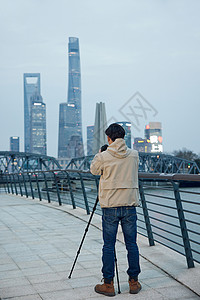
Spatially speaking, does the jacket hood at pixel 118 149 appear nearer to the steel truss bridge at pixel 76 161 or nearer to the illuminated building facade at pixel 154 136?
the steel truss bridge at pixel 76 161

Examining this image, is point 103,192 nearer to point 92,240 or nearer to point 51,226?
point 92,240

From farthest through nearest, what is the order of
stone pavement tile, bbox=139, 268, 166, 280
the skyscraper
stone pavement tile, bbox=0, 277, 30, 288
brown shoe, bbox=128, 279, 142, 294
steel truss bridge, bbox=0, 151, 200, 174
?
steel truss bridge, bbox=0, 151, 200, 174 < the skyscraper < stone pavement tile, bbox=139, 268, 166, 280 < stone pavement tile, bbox=0, 277, 30, 288 < brown shoe, bbox=128, 279, 142, 294

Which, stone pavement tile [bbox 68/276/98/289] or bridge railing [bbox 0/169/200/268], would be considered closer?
stone pavement tile [bbox 68/276/98/289]

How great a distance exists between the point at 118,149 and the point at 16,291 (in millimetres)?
1885

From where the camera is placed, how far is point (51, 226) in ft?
29.2

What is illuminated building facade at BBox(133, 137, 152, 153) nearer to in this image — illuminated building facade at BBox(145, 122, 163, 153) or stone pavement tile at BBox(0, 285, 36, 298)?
illuminated building facade at BBox(145, 122, 163, 153)

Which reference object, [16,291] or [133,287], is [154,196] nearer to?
[133,287]

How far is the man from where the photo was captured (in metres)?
4.07

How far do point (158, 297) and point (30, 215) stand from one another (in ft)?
24.4

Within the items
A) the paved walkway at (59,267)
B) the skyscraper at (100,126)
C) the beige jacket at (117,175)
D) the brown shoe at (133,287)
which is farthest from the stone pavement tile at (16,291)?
the skyscraper at (100,126)

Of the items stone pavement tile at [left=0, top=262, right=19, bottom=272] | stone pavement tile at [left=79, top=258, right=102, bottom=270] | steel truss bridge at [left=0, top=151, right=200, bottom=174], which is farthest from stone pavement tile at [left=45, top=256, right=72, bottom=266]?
steel truss bridge at [left=0, top=151, right=200, bottom=174]

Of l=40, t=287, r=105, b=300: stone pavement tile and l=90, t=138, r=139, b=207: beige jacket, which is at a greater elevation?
l=90, t=138, r=139, b=207: beige jacket

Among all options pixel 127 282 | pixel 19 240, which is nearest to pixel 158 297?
pixel 127 282

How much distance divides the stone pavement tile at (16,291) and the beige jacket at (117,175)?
1250mm
